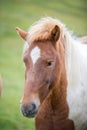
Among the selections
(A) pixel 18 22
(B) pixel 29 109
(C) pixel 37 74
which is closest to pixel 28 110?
(B) pixel 29 109

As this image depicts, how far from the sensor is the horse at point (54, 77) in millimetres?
2518

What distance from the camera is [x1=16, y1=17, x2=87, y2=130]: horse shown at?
2.52 m

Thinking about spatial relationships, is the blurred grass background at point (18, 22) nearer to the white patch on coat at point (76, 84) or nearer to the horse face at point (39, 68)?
the white patch on coat at point (76, 84)

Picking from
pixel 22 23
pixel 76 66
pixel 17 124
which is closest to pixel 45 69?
pixel 76 66

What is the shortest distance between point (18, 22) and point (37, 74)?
175 centimetres

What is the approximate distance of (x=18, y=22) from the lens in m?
4.21

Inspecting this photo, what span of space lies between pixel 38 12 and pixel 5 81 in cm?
61

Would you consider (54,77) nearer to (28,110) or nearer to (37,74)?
(37,74)

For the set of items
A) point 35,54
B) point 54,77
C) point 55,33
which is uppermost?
point 55,33

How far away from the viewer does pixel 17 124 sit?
3865 mm

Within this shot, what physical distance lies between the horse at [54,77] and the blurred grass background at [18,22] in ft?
3.79

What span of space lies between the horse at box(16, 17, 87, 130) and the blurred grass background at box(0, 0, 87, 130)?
1.16 metres

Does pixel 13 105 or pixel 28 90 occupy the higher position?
pixel 28 90

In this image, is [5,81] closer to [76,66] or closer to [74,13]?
[74,13]
